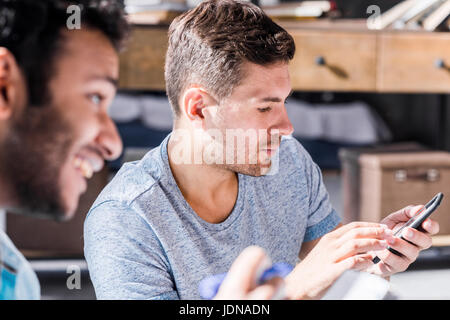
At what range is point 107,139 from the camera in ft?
1.48

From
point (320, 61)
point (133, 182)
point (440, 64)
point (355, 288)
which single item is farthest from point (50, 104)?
point (440, 64)

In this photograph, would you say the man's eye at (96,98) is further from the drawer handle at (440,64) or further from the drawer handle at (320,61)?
the drawer handle at (440,64)

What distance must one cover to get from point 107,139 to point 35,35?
0.10m

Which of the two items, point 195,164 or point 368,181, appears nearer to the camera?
point 195,164

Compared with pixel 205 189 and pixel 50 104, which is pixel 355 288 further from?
pixel 50 104

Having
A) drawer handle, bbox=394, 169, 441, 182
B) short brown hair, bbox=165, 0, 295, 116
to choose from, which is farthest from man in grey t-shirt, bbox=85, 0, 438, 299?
drawer handle, bbox=394, 169, 441, 182

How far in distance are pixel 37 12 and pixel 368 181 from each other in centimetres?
108

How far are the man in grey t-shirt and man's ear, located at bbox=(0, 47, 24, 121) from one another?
212 mm

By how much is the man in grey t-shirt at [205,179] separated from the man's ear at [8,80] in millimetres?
212

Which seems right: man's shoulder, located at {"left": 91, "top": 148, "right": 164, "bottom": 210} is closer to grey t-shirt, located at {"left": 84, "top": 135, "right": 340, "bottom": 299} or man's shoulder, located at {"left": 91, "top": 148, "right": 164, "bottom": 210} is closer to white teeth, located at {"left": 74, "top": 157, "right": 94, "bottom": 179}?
grey t-shirt, located at {"left": 84, "top": 135, "right": 340, "bottom": 299}

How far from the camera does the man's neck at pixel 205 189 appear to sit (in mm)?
625

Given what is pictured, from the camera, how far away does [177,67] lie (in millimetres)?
598
